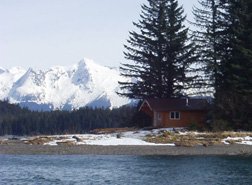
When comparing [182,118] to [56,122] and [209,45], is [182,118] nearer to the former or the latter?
[209,45]

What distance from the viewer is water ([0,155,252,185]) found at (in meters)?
32.0

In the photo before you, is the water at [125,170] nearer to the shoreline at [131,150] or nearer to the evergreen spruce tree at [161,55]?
the shoreline at [131,150]

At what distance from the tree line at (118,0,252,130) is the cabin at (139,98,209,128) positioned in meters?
2.98

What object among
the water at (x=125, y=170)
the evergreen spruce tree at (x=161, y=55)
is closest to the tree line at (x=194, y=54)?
the evergreen spruce tree at (x=161, y=55)

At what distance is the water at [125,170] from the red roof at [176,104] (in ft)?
73.4

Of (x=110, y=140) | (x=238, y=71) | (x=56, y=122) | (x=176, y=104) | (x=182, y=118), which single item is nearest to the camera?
(x=110, y=140)

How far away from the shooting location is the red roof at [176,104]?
65.4 meters

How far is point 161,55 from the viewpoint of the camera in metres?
70.9

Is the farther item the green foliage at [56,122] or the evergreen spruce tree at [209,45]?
the green foliage at [56,122]

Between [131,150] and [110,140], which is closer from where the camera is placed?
[131,150]

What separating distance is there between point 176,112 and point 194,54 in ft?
27.3

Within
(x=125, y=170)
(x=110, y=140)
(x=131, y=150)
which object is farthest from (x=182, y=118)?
A: (x=125, y=170)

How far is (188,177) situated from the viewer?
33312 millimetres

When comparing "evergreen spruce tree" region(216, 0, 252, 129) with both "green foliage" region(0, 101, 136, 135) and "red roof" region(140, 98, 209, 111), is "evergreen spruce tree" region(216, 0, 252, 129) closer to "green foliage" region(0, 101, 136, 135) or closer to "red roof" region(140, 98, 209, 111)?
"red roof" region(140, 98, 209, 111)
